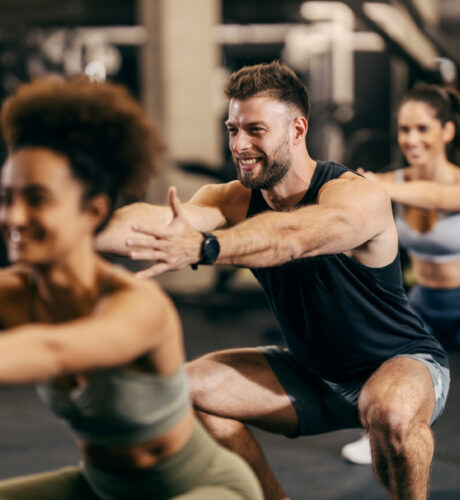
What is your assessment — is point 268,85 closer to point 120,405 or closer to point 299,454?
point 120,405

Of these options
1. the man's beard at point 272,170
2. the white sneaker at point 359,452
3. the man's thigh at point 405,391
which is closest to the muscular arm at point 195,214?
the man's beard at point 272,170

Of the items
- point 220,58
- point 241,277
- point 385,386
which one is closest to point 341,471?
point 385,386

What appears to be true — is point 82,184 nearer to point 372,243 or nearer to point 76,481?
point 76,481

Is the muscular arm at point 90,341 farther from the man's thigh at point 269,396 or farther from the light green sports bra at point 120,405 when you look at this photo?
the man's thigh at point 269,396

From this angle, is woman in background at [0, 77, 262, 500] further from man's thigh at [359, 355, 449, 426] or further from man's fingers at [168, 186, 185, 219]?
man's thigh at [359, 355, 449, 426]

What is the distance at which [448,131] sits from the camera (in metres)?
3.15

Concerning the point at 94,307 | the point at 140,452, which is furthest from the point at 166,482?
the point at 94,307

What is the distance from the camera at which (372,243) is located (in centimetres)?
206

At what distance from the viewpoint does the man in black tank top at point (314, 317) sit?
188cm

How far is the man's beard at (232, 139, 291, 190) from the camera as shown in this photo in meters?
2.14

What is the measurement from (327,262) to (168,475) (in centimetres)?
97

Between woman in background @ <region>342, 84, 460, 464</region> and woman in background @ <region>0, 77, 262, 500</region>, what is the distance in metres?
1.88

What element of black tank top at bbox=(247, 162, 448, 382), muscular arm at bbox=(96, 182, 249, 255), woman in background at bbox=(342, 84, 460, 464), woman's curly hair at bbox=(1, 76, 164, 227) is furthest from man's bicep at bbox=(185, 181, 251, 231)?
woman's curly hair at bbox=(1, 76, 164, 227)

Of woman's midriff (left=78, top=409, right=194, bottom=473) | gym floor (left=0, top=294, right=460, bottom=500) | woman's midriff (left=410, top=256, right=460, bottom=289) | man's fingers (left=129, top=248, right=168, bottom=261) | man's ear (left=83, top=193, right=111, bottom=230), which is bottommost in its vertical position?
gym floor (left=0, top=294, right=460, bottom=500)
